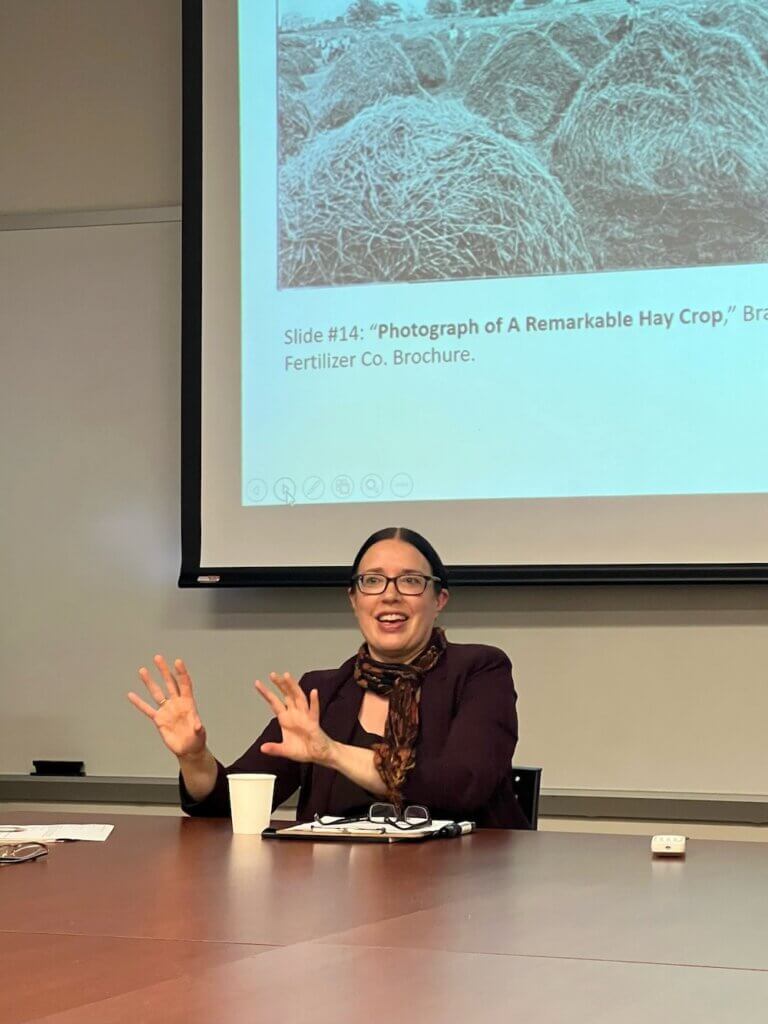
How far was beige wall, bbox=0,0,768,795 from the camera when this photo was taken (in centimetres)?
405

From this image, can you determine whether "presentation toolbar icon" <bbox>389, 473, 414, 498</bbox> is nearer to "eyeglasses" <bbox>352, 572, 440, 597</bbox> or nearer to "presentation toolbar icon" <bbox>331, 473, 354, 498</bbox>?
"presentation toolbar icon" <bbox>331, 473, 354, 498</bbox>

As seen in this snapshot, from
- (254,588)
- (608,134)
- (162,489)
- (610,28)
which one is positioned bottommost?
(254,588)

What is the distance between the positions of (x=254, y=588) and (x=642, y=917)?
2659mm

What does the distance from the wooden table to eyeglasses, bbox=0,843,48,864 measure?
2cm

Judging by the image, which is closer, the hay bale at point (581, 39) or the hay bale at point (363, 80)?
the hay bale at point (581, 39)

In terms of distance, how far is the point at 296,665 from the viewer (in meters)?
3.99

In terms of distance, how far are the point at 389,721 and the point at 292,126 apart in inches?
83.9

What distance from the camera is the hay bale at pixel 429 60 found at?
395cm

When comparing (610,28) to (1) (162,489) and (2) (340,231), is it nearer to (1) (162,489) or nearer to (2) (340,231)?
(2) (340,231)

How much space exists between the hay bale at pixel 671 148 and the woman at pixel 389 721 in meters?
1.37

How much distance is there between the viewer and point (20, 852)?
1.99 meters

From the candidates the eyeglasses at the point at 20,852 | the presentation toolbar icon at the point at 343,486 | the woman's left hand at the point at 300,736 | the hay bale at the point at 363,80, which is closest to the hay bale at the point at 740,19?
the hay bale at the point at 363,80

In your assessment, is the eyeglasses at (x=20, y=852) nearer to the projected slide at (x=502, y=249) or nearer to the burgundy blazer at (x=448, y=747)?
the burgundy blazer at (x=448, y=747)

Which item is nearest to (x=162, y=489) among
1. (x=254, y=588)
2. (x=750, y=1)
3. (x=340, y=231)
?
(x=254, y=588)
